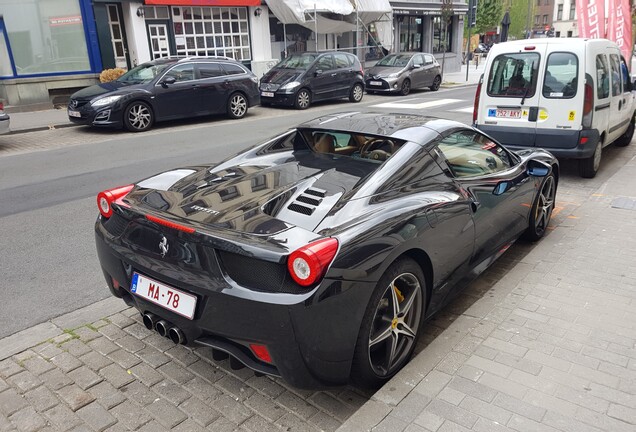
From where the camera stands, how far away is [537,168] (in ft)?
14.5

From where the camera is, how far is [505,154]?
4457 mm

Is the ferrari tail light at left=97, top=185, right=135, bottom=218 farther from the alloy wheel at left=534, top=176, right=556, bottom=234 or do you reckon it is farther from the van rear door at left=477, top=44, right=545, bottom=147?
the van rear door at left=477, top=44, right=545, bottom=147

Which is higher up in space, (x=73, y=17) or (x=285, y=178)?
(x=73, y=17)

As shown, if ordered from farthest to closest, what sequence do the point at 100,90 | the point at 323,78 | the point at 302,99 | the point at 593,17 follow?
the point at 323,78
the point at 302,99
the point at 593,17
the point at 100,90

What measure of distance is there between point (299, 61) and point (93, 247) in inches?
507

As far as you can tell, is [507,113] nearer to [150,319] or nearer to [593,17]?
[150,319]

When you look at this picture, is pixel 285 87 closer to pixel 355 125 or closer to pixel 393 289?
pixel 355 125

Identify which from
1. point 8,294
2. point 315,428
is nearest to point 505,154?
point 315,428

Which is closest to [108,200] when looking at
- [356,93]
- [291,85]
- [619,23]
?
[291,85]

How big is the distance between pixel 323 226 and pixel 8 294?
305 cm

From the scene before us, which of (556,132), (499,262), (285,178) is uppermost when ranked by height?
(285,178)

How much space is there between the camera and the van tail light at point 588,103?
7.10 m

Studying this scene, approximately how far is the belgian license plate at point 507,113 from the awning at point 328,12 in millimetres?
14807

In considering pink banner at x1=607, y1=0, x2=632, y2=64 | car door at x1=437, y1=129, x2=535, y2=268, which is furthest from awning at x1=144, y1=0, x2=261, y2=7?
car door at x1=437, y1=129, x2=535, y2=268
